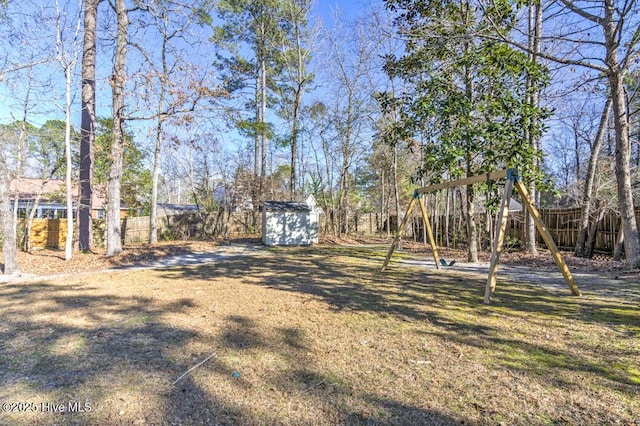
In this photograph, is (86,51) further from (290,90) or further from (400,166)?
(400,166)

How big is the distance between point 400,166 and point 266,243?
11.0 metres

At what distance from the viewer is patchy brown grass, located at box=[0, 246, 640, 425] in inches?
75.1

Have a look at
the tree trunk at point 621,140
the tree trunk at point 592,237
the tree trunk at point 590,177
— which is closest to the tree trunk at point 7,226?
the tree trunk at point 621,140

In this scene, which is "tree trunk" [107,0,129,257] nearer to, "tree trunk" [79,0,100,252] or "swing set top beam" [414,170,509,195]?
"tree trunk" [79,0,100,252]

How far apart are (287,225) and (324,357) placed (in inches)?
481

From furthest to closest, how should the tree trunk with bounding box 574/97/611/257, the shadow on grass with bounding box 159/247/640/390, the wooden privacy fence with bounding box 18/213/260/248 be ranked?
the wooden privacy fence with bounding box 18/213/260/248
the tree trunk with bounding box 574/97/611/257
the shadow on grass with bounding box 159/247/640/390

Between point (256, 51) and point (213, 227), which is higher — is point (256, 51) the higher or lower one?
the higher one

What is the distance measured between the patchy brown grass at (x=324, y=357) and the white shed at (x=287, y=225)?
9649 mm

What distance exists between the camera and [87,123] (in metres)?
9.95

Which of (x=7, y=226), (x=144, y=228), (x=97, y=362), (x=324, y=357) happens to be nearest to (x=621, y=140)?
(x=324, y=357)

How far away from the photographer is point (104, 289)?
5.35 meters

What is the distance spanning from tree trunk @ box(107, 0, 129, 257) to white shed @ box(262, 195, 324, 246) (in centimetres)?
616

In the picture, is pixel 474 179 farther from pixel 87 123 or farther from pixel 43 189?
pixel 43 189

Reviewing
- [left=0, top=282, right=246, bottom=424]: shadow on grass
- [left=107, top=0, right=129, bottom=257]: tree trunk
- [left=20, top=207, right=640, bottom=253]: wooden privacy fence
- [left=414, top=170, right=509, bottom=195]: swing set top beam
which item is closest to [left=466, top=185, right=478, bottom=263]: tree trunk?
[left=20, top=207, right=640, bottom=253]: wooden privacy fence
